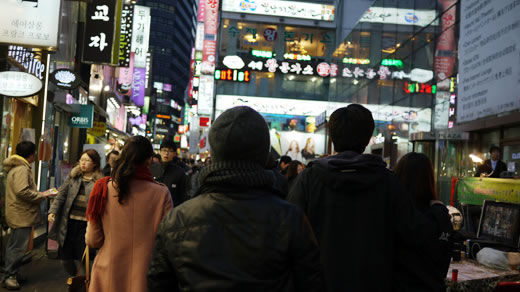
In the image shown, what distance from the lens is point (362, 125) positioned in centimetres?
315

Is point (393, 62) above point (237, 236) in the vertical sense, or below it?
above

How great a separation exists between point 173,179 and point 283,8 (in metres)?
43.0

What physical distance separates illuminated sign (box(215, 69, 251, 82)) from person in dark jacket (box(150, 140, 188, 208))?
36.0 metres

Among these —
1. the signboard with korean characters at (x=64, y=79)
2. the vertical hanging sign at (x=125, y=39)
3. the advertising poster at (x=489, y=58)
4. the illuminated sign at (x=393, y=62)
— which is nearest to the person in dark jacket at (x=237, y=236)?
the advertising poster at (x=489, y=58)

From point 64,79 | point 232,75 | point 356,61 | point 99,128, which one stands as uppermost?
point 232,75

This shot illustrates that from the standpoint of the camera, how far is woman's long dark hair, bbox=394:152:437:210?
3.38 metres

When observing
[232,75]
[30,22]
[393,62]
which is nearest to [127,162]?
[30,22]

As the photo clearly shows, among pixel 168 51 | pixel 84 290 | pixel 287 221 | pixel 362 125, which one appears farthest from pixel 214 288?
pixel 168 51

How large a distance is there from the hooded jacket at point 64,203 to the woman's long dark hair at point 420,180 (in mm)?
4076

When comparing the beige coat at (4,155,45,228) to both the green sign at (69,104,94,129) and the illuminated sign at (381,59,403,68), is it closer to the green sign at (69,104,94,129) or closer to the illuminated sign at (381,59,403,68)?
the green sign at (69,104,94,129)

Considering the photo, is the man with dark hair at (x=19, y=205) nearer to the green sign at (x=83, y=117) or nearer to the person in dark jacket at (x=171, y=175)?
the person in dark jacket at (x=171, y=175)

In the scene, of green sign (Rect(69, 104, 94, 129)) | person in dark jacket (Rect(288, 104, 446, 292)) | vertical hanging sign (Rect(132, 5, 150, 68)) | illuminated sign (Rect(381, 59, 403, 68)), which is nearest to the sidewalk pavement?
person in dark jacket (Rect(288, 104, 446, 292))

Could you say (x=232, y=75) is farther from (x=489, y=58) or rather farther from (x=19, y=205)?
(x=19, y=205)

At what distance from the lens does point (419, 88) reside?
21.1 metres
